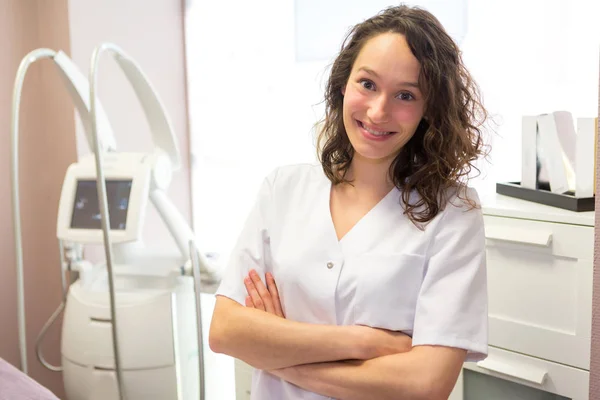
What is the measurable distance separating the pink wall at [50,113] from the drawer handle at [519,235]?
155 cm

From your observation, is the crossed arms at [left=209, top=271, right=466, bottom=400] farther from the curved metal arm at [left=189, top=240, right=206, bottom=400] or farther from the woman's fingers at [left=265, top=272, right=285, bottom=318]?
the curved metal arm at [left=189, top=240, right=206, bottom=400]

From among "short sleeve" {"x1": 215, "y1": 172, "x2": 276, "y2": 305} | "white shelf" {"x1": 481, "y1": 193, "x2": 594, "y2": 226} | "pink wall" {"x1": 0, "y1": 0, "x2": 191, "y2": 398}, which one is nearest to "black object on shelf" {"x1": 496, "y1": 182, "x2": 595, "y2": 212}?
"white shelf" {"x1": 481, "y1": 193, "x2": 594, "y2": 226}

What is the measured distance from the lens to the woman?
1.05m

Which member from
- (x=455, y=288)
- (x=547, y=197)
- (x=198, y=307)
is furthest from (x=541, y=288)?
(x=198, y=307)

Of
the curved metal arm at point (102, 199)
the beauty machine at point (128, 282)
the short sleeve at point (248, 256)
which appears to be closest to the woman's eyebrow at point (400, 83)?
the short sleeve at point (248, 256)

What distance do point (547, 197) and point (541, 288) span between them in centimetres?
24

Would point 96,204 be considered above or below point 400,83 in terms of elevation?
below

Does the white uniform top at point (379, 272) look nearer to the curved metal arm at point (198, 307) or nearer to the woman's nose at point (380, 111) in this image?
the woman's nose at point (380, 111)

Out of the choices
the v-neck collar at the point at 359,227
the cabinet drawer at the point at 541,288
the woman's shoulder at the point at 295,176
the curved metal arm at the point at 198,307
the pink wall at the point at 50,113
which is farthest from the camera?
the pink wall at the point at 50,113

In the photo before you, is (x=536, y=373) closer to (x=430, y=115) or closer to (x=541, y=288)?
(x=541, y=288)

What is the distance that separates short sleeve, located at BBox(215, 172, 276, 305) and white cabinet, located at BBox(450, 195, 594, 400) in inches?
26.4

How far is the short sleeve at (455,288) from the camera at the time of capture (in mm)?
1037

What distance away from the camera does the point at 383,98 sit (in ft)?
3.52

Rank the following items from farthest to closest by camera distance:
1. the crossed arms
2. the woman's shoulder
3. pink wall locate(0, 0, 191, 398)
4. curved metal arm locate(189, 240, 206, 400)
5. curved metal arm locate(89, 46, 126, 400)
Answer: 1. pink wall locate(0, 0, 191, 398)
2. curved metal arm locate(189, 240, 206, 400)
3. curved metal arm locate(89, 46, 126, 400)
4. the woman's shoulder
5. the crossed arms
